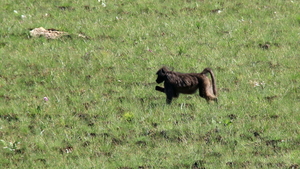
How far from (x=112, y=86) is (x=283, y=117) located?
4.05 metres

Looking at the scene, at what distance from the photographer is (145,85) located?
12.7 metres

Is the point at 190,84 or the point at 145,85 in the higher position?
the point at 190,84

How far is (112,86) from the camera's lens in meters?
12.7

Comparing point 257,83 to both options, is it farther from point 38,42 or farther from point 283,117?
point 38,42

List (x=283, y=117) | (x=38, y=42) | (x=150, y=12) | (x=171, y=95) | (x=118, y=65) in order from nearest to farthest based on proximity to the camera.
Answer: (x=283, y=117) < (x=171, y=95) < (x=118, y=65) < (x=38, y=42) < (x=150, y=12)

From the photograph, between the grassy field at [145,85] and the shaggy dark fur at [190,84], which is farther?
the shaggy dark fur at [190,84]

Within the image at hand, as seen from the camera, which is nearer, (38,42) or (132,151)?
(132,151)

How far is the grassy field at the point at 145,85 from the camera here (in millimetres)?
9469

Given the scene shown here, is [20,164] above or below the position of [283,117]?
below

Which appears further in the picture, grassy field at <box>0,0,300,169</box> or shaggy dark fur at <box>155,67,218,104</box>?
shaggy dark fur at <box>155,67,218,104</box>

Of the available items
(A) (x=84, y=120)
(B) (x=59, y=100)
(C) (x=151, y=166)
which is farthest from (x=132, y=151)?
(B) (x=59, y=100)

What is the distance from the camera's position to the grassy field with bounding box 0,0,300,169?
9.47 m

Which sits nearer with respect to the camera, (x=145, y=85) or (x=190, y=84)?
(x=190, y=84)

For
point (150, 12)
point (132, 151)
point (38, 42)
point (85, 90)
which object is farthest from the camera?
point (150, 12)
